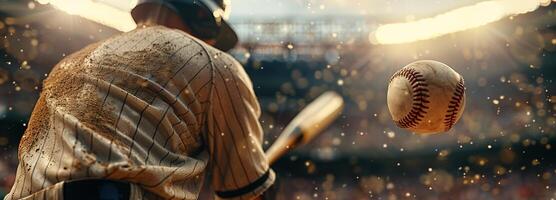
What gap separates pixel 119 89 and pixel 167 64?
0.16 metres

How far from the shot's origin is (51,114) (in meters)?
1.34

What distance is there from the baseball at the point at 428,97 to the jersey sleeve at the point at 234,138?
77cm

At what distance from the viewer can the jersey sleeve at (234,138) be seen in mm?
1541

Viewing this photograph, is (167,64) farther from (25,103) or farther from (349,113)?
(349,113)

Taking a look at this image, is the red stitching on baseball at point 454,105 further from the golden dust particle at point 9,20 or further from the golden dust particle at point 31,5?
the golden dust particle at point 31,5

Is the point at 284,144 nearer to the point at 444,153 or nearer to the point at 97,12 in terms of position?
the point at 97,12

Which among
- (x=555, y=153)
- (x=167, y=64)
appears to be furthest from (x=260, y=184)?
(x=555, y=153)

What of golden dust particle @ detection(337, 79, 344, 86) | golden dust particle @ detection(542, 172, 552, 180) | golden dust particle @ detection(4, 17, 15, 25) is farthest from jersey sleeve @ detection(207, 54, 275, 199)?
golden dust particle @ detection(337, 79, 344, 86)

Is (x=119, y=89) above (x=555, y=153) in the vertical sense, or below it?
above

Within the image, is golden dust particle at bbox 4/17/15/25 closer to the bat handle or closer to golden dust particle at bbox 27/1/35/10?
golden dust particle at bbox 27/1/35/10

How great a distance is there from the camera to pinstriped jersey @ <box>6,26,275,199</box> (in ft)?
4.11

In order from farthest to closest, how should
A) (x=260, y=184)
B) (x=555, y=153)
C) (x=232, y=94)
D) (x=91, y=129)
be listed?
(x=555, y=153) < (x=260, y=184) < (x=232, y=94) < (x=91, y=129)

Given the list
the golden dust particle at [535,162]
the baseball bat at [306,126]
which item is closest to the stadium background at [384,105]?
the golden dust particle at [535,162]

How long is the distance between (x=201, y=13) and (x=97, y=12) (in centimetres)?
923
